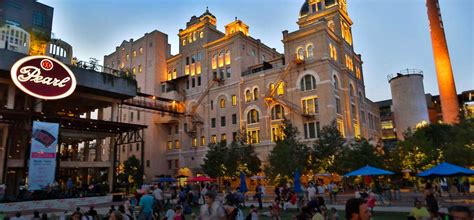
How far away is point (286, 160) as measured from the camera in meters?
36.7

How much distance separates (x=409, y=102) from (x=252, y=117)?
A: 36.3m

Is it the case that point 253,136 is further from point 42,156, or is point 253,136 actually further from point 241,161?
point 42,156

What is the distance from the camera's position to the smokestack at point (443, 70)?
5788cm

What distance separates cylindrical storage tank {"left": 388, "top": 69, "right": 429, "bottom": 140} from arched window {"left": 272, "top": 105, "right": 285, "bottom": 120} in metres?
32.1

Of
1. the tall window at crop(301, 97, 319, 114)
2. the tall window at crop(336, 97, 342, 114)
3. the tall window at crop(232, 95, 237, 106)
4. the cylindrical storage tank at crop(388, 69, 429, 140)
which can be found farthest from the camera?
the cylindrical storage tank at crop(388, 69, 429, 140)

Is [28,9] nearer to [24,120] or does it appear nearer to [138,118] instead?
[138,118]

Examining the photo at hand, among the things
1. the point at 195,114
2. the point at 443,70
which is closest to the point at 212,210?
the point at 195,114

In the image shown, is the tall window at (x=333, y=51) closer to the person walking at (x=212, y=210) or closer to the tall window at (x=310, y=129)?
the tall window at (x=310, y=129)

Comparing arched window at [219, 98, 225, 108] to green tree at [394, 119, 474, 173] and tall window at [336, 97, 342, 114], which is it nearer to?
tall window at [336, 97, 342, 114]

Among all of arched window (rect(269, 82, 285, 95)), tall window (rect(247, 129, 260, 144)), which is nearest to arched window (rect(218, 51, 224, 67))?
arched window (rect(269, 82, 285, 95))

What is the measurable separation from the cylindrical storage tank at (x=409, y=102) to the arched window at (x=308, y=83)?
31111 millimetres

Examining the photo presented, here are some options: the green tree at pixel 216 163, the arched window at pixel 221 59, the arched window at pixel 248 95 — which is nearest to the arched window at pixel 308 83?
the arched window at pixel 248 95

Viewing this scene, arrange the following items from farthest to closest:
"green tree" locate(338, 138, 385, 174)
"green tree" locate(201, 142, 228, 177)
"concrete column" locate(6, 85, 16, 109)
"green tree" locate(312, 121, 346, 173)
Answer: "green tree" locate(201, 142, 228, 177)
"green tree" locate(312, 121, 346, 173)
"green tree" locate(338, 138, 385, 174)
"concrete column" locate(6, 85, 16, 109)

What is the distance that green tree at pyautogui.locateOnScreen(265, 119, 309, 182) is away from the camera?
3659 centimetres
